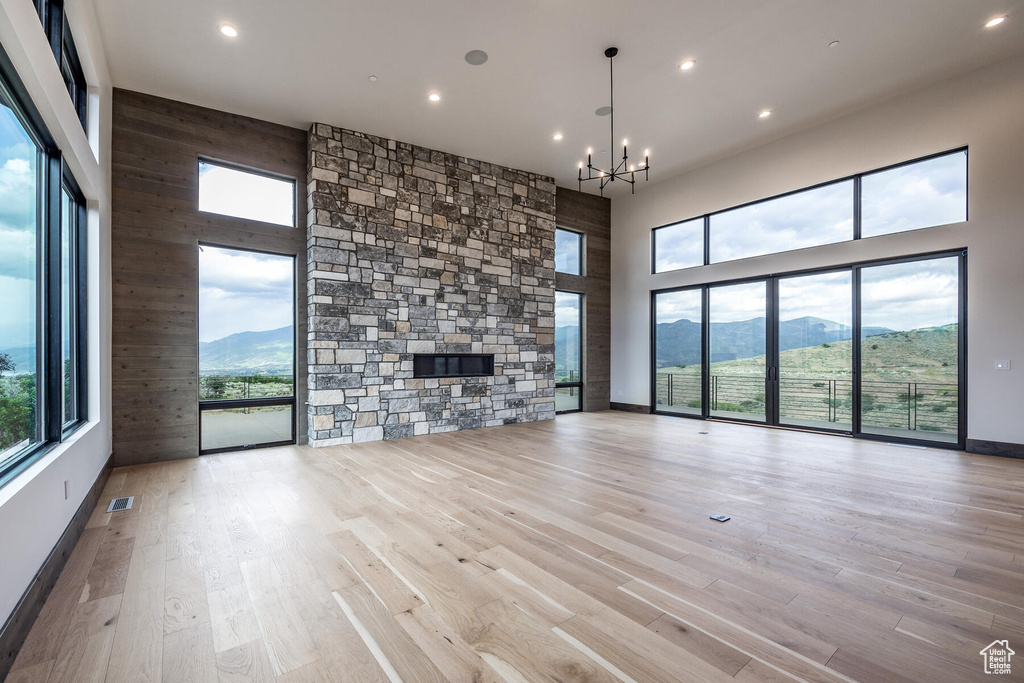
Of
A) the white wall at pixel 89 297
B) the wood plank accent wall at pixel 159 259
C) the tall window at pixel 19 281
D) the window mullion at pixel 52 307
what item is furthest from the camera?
the wood plank accent wall at pixel 159 259

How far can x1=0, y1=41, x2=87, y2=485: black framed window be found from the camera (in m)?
2.06

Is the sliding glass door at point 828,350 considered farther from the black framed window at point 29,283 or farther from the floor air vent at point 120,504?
the black framed window at point 29,283

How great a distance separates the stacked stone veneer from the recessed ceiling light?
196 centimetres

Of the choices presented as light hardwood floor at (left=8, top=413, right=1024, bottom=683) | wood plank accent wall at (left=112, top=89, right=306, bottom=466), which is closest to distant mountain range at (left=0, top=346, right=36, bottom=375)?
light hardwood floor at (left=8, top=413, right=1024, bottom=683)

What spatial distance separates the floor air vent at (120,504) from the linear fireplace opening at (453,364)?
320 centimetres

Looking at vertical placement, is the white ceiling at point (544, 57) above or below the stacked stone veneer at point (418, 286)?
above

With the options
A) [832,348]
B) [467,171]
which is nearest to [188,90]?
[467,171]

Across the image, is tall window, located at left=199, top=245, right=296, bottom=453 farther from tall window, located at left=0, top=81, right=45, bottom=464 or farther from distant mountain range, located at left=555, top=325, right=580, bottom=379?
distant mountain range, located at left=555, top=325, right=580, bottom=379

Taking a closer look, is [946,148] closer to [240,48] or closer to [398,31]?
[398,31]

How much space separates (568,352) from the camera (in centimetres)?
827

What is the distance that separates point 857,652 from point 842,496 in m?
2.17

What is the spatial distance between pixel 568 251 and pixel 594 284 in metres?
0.80

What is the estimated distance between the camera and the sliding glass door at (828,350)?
5234 millimetres

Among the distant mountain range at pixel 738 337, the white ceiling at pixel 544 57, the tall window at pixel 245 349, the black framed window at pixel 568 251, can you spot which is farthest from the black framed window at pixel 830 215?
the tall window at pixel 245 349
